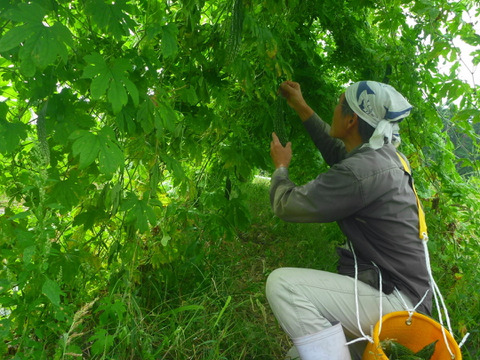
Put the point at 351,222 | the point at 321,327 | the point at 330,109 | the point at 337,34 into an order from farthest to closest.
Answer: the point at 337,34
the point at 330,109
the point at 351,222
the point at 321,327

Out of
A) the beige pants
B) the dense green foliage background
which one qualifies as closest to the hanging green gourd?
the dense green foliage background

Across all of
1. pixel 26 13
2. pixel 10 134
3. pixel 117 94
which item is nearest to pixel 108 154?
pixel 117 94

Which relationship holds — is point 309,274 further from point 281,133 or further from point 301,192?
point 281,133

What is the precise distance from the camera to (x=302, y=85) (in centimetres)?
326

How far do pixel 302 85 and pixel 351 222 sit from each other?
1.35 m

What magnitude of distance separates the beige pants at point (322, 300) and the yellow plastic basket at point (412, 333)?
0.09 m

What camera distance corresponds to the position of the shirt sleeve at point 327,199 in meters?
2.06

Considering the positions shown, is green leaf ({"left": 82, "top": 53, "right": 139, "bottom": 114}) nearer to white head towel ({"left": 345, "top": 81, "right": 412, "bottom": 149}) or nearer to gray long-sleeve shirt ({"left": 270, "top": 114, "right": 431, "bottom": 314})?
gray long-sleeve shirt ({"left": 270, "top": 114, "right": 431, "bottom": 314})

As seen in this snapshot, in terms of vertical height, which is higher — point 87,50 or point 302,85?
point 87,50

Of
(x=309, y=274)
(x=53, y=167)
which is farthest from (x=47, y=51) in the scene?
(x=309, y=274)

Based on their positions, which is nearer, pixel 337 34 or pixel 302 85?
pixel 302 85

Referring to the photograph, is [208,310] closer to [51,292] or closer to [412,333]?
[412,333]

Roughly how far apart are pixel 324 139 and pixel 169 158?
1.19 metres

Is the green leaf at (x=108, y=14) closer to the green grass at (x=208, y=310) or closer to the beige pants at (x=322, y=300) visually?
the green grass at (x=208, y=310)
